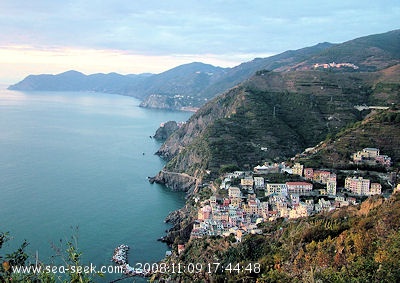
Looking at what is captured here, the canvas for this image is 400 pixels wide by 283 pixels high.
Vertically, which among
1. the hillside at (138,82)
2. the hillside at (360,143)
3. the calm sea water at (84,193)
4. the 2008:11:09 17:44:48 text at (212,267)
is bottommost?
the calm sea water at (84,193)

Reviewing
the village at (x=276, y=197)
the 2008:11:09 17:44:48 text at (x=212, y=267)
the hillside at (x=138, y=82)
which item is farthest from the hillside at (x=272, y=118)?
the hillside at (x=138, y=82)

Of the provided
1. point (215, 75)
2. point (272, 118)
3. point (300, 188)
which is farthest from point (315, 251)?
point (215, 75)

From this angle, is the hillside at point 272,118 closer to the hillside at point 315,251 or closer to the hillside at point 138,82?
the hillside at point 315,251

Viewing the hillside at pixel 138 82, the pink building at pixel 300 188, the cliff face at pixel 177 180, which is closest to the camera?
the pink building at pixel 300 188

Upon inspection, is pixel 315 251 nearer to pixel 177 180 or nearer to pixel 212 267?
pixel 212 267

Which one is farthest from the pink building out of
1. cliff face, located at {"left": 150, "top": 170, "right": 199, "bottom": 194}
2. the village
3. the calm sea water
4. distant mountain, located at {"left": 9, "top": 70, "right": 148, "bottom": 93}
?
distant mountain, located at {"left": 9, "top": 70, "right": 148, "bottom": 93}

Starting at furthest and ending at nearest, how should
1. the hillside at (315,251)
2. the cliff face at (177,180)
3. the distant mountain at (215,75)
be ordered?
the distant mountain at (215,75), the cliff face at (177,180), the hillside at (315,251)

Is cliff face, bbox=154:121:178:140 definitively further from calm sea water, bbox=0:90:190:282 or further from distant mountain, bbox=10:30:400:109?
distant mountain, bbox=10:30:400:109
